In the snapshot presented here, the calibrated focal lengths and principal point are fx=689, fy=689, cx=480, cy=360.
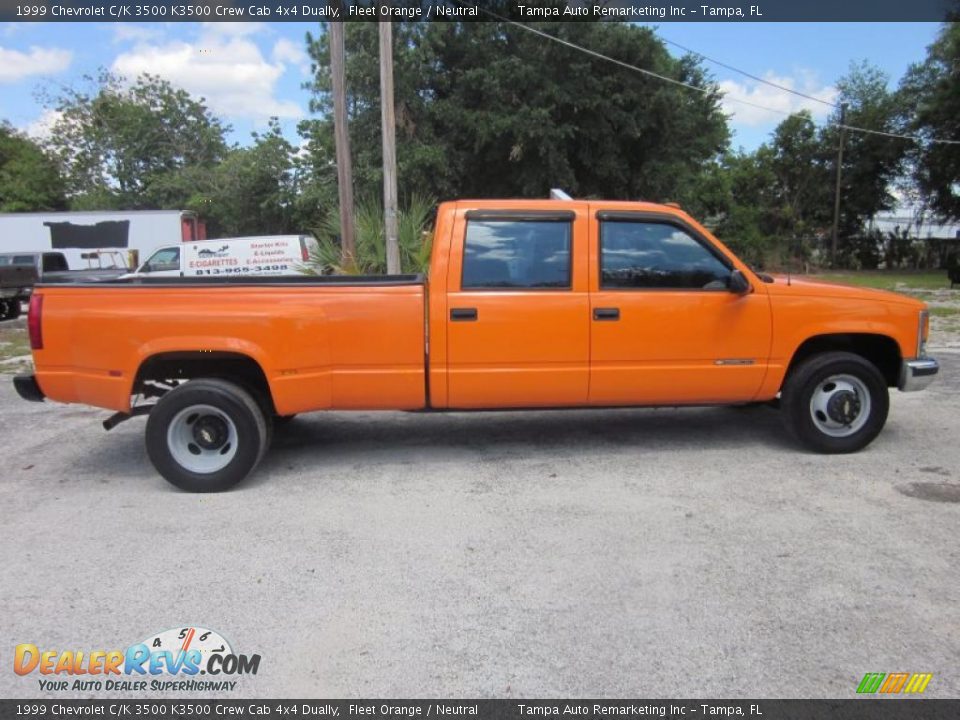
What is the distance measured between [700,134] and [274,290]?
86.9 ft

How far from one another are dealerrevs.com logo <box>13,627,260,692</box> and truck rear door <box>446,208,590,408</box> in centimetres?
236

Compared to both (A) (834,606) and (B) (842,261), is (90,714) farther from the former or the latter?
(B) (842,261)

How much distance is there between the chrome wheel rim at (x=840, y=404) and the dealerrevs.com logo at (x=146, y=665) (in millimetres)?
4191

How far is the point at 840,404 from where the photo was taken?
16.6 feet

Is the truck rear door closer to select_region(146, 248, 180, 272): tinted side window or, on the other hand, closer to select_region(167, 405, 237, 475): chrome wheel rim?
select_region(167, 405, 237, 475): chrome wheel rim

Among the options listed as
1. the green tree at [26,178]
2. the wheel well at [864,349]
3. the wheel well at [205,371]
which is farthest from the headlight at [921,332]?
the green tree at [26,178]

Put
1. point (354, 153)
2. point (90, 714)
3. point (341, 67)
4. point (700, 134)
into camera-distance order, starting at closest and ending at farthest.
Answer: point (90, 714) → point (341, 67) → point (354, 153) → point (700, 134)

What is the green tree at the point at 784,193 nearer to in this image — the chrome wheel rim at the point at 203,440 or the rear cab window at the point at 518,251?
the rear cab window at the point at 518,251

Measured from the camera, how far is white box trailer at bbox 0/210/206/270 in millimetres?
24844

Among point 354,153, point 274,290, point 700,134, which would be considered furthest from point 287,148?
point 274,290

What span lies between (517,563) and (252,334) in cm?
227

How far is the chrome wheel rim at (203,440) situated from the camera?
4562 millimetres

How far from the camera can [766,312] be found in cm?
493

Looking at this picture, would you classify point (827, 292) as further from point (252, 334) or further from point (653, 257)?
point (252, 334)
